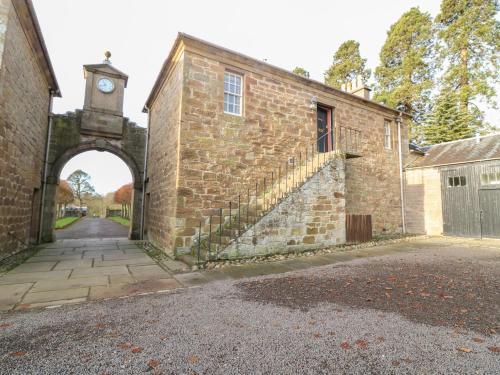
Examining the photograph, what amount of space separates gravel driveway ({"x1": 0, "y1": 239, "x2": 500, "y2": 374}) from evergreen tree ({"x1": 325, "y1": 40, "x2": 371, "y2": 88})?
20.8m

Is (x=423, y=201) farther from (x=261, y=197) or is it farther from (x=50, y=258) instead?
(x=50, y=258)

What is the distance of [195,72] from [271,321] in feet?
22.8

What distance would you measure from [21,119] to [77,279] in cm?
552

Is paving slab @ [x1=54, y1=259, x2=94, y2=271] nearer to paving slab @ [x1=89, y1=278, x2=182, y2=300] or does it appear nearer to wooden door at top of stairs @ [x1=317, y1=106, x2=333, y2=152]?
paving slab @ [x1=89, y1=278, x2=182, y2=300]

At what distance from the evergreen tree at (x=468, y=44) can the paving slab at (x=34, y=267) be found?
22.6 metres

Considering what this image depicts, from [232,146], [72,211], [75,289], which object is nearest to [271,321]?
[75,289]

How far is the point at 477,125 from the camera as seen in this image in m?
16.8

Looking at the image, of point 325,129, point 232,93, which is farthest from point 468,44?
point 232,93

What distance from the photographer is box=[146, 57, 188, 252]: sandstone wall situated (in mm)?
7172

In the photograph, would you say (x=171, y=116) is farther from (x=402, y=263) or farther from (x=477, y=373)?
(x=477, y=373)

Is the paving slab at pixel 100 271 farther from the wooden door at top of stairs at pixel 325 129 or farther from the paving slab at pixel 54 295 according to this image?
the wooden door at top of stairs at pixel 325 129

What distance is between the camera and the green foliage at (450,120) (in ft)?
54.6

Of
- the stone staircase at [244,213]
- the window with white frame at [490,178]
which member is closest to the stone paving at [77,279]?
the stone staircase at [244,213]

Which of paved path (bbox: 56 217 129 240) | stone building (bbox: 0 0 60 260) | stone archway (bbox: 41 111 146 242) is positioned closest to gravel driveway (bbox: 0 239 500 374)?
stone building (bbox: 0 0 60 260)
